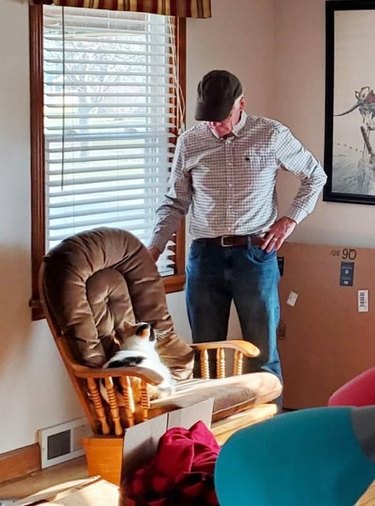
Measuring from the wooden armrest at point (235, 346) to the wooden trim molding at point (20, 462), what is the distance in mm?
833

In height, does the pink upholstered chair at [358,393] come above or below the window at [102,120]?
below

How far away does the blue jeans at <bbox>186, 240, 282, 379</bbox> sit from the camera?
12.9 feet

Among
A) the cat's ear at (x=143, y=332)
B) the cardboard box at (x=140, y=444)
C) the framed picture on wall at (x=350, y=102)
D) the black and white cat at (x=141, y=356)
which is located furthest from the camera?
the framed picture on wall at (x=350, y=102)

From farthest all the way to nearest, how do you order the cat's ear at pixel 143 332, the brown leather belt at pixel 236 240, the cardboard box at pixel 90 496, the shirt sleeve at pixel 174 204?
the shirt sleeve at pixel 174 204
the brown leather belt at pixel 236 240
the cat's ear at pixel 143 332
the cardboard box at pixel 90 496

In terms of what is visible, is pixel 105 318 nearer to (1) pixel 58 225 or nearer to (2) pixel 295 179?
(1) pixel 58 225

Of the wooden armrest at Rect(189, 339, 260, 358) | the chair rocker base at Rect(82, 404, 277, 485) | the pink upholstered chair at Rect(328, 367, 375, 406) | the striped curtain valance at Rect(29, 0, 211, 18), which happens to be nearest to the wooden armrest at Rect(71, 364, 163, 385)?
the chair rocker base at Rect(82, 404, 277, 485)

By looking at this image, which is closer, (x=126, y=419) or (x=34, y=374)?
(x=126, y=419)

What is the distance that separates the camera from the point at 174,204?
4074 millimetres

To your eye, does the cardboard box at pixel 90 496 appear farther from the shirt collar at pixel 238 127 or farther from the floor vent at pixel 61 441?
the shirt collar at pixel 238 127

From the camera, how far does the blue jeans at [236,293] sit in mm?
3941

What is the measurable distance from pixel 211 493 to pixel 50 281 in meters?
1.66

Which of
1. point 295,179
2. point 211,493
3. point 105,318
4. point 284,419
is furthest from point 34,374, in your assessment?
point 284,419

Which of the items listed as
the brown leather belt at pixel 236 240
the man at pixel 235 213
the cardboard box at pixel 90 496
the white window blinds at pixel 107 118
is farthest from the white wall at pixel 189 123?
the cardboard box at pixel 90 496

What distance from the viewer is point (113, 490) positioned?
8.63 feet
